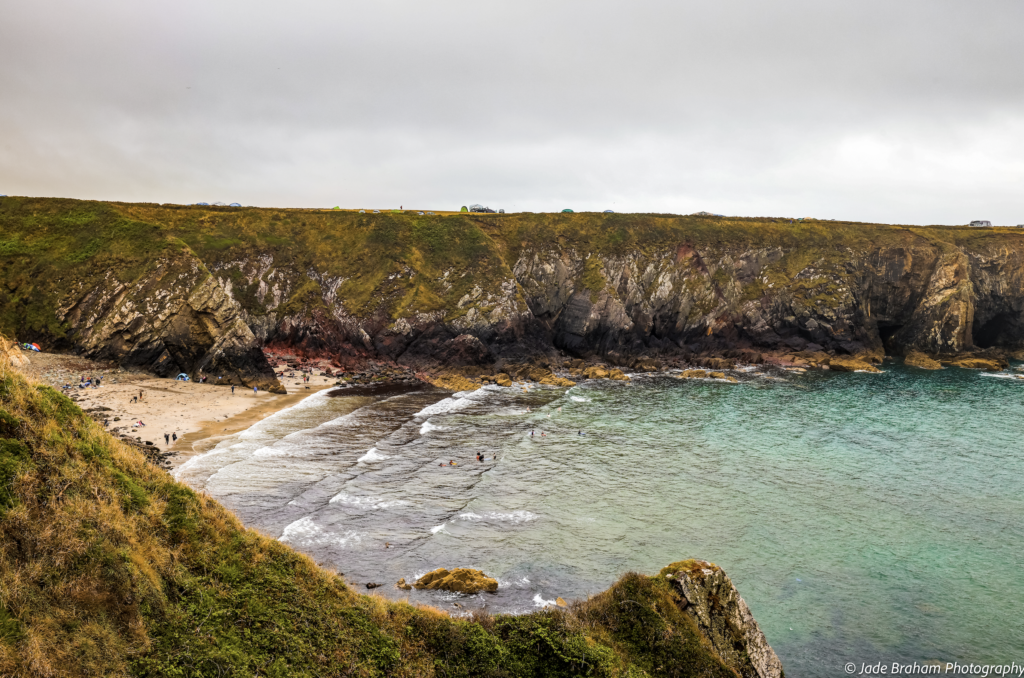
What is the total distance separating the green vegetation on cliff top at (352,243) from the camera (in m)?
75.8

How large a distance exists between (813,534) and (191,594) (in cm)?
3315

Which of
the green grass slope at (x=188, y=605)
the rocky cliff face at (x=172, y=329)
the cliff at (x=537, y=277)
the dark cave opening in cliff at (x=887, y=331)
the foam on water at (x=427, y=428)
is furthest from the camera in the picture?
the dark cave opening in cliff at (x=887, y=331)

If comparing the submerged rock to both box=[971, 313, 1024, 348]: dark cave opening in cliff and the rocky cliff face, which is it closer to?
the rocky cliff face

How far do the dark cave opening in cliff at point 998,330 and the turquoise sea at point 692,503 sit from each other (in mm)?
46914

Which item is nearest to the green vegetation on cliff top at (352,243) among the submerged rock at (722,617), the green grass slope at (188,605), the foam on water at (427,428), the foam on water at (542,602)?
the foam on water at (427,428)

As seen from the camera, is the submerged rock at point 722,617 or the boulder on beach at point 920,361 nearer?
the submerged rock at point 722,617

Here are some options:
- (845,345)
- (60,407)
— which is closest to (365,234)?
(845,345)

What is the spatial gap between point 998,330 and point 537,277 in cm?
8387

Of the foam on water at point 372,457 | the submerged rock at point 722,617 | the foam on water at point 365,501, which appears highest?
the submerged rock at point 722,617

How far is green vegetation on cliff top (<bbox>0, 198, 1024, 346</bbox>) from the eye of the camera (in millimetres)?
75812

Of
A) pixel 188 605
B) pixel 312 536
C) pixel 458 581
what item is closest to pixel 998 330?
pixel 458 581

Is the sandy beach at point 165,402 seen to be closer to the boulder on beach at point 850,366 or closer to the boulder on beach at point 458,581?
the boulder on beach at point 458,581

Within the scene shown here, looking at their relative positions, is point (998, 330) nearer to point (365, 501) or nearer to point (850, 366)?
point (850, 366)

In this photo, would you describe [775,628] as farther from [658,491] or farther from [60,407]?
[60,407]
